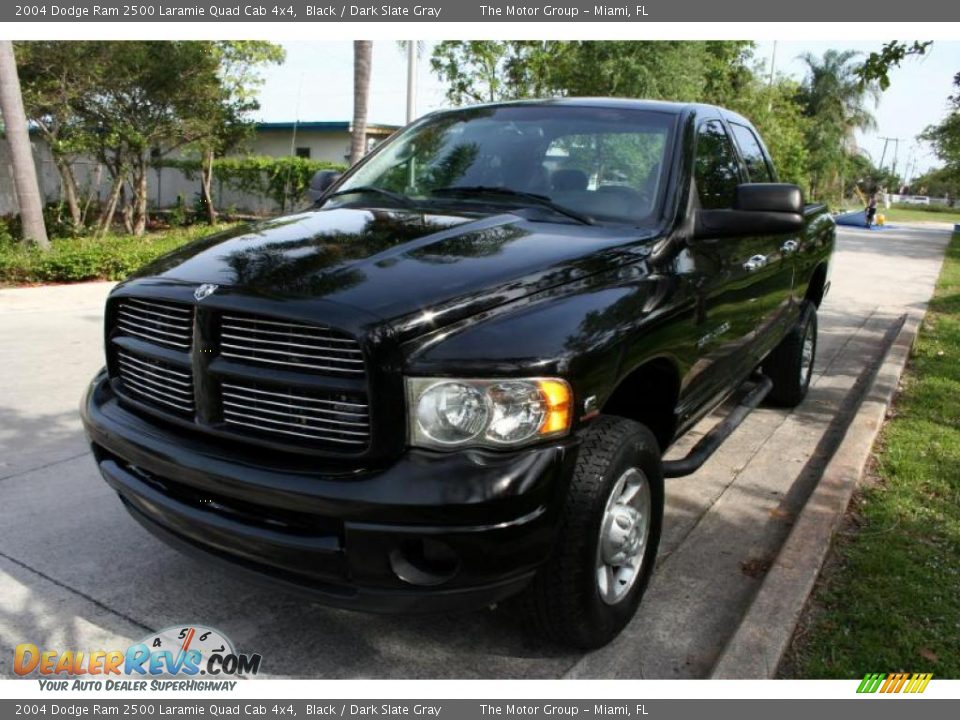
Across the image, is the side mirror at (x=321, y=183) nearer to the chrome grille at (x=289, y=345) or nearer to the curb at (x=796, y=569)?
the chrome grille at (x=289, y=345)

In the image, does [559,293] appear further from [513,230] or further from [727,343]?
[727,343]

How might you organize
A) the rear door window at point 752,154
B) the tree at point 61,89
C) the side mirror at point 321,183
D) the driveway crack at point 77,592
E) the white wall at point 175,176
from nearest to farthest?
1. the driveway crack at point 77,592
2. the side mirror at point 321,183
3. the rear door window at point 752,154
4. the tree at point 61,89
5. the white wall at point 175,176

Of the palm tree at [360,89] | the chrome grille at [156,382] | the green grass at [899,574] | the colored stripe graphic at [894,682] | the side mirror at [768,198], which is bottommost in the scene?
the colored stripe graphic at [894,682]

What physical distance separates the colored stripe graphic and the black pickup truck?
79cm

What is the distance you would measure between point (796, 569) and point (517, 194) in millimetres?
1949

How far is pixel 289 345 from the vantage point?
236 cm

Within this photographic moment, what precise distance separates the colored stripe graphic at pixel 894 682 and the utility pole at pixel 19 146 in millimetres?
12225

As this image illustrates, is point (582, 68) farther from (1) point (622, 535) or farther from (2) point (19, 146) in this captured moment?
(1) point (622, 535)

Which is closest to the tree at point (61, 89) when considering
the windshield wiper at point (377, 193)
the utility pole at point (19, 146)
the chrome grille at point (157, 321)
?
the utility pole at point (19, 146)

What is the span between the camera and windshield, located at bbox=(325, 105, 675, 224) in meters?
3.44

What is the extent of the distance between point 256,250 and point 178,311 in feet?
1.19

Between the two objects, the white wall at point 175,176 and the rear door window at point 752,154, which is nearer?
the rear door window at point 752,154

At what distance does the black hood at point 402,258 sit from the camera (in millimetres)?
2412

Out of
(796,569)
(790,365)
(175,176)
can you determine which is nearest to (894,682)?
(796,569)
